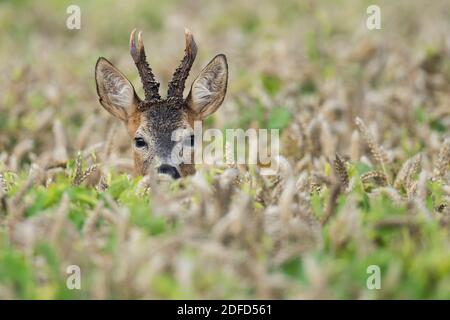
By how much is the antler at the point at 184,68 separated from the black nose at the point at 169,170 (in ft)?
2.65

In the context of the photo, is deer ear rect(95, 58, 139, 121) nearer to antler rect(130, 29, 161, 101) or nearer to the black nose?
antler rect(130, 29, 161, 101)

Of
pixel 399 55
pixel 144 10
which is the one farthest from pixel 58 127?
pixel 144 10

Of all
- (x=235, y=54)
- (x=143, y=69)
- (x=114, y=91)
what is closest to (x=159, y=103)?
(x=143, y=69)

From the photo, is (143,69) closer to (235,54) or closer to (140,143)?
(140,143)

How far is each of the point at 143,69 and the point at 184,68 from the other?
370 millimetres

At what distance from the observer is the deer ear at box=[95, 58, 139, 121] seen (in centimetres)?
845

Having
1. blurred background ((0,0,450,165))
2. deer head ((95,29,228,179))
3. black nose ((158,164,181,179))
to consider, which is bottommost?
black nose ((158,164,181,179))

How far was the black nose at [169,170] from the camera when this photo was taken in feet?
25.7

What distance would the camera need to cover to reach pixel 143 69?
26.8 feet

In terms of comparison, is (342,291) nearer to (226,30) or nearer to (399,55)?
(399,55)

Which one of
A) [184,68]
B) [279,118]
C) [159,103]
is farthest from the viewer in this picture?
[279,118]

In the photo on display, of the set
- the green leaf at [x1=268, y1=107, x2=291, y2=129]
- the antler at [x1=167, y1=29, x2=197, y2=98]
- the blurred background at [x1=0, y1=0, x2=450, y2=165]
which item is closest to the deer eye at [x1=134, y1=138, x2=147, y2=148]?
the antler at [x1=167, y1=29, x2=197, y2=98]

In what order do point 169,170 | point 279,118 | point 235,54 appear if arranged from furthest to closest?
point 235,54 < point 279,118 < point 169,170

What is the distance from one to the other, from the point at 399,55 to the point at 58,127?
5990 mm
